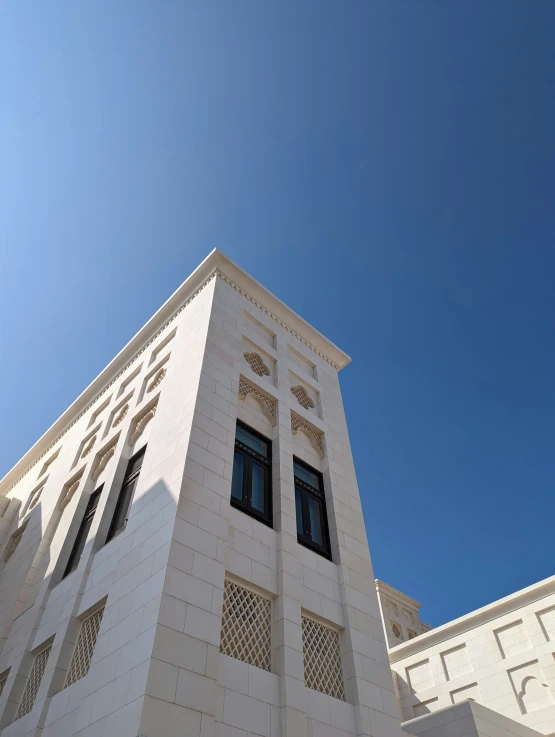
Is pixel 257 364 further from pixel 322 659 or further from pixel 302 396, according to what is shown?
pixel 322 659

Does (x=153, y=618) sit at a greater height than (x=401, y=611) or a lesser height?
lesser

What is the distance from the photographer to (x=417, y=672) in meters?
20.6

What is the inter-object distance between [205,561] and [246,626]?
1.28m

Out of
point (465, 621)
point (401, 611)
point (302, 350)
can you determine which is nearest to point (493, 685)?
point (465, 621)

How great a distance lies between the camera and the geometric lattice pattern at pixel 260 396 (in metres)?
12.8

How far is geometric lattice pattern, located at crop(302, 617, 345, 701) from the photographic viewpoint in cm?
889

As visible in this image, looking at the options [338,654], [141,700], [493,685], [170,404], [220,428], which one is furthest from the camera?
[493,685]

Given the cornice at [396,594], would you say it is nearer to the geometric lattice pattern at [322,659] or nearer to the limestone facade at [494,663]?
the limestone facade at [494,663]

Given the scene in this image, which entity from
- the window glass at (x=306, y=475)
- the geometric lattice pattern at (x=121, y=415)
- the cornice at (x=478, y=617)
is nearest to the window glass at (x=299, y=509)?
the window glass at (x=306, y=475)

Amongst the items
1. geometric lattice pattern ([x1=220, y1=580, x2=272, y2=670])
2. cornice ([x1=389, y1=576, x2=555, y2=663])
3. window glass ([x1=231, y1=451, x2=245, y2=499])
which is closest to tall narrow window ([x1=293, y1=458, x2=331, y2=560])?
window glass ([x1=231, y1=451, x2=245, y2=499])

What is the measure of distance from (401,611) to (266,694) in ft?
74.1

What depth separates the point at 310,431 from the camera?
550 inches

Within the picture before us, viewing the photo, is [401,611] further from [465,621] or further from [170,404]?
[170,404]

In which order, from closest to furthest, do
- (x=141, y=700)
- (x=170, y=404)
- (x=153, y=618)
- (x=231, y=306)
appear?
(x=141, y=700) < (x=153, y=618) < (x=170, y=404) < (x=231, y=306)
